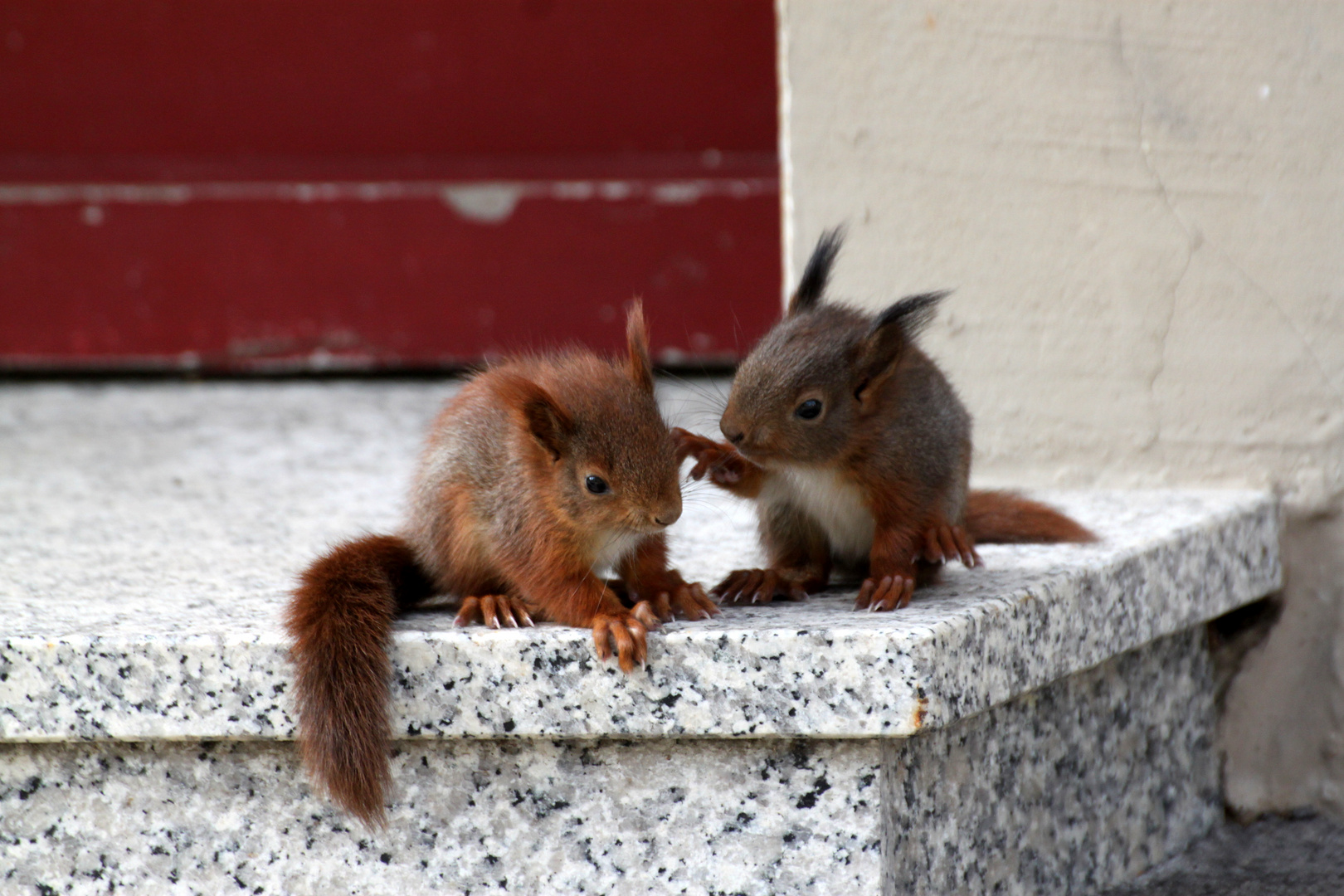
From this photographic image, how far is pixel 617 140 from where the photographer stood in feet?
10.9

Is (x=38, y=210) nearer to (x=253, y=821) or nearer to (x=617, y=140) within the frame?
(x=617, y=140)

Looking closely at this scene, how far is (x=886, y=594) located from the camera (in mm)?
1564

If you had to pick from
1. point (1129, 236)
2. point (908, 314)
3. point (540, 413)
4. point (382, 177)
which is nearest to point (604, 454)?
point (540, 413)

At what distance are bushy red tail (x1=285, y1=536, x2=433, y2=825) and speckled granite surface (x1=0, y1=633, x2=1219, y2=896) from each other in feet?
0.28

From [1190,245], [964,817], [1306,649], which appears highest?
[1190,245]

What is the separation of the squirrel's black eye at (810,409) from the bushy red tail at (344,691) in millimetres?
472

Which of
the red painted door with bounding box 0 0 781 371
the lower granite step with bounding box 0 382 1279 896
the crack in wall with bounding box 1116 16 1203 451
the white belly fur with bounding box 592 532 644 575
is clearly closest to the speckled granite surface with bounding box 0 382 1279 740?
the lower granite step with bounding box 0 382 1279 896

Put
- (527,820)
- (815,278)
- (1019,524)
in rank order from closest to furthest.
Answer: (527,820)
(815,278)
(1019,524)

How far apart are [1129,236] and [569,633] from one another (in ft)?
3.57

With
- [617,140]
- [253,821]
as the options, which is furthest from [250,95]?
[253,821]

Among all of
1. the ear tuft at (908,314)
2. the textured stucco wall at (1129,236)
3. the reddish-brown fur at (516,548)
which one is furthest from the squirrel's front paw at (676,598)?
the textured stucco wall at (1129,236)

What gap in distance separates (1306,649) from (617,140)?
1.84 metres

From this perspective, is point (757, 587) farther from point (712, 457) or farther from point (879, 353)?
point (879, 353)

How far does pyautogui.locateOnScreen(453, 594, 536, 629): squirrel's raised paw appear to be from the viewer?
59.6 inches
